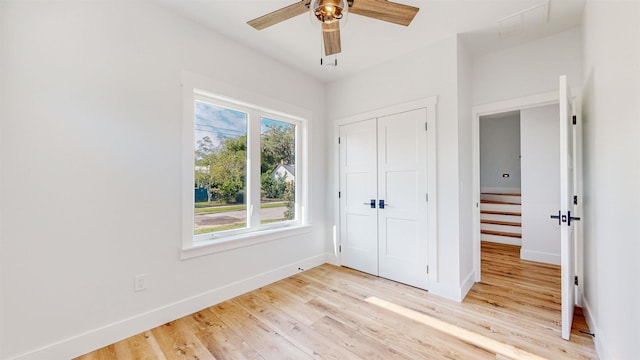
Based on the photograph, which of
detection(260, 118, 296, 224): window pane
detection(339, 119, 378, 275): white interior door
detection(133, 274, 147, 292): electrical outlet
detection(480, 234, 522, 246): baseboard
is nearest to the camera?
detection(133, 274, 147, 292): electrical outlet

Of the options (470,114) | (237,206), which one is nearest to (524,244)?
(470,114)

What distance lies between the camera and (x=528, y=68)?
277 centimetres

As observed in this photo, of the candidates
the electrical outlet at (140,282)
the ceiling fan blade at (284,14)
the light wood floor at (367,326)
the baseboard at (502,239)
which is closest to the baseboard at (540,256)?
the baseboard at (502,239)

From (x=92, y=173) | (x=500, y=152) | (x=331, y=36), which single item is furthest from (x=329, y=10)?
(x=500, y=152)

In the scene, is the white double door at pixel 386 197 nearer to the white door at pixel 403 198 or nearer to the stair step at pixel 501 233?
the white door at pixel 403 198

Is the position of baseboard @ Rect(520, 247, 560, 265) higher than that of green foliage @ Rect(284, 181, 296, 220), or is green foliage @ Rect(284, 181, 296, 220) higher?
green foliage @ Rect(284, 181, 296, 220)

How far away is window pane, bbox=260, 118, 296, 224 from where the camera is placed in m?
3.18

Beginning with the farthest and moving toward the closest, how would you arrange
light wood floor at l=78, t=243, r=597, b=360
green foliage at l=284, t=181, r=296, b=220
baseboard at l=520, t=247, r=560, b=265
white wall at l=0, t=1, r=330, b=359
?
baseboard at l=520, t=247, r=560, b=265 → green foliage at l=284, t=181, r=296, b=220 → light wood floor at l=78, t=243, r=597, b=360 → white wall at l=0, t=1, r=330, b=359

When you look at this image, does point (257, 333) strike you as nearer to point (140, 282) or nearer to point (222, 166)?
point (140, 282)

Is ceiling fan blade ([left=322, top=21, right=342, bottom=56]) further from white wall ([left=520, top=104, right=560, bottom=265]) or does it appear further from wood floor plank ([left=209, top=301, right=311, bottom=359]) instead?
white wall ([left=520, top=104, right=560, bottom=265])

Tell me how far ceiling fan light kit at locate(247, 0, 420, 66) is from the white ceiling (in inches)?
13.1

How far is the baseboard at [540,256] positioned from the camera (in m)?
3.69

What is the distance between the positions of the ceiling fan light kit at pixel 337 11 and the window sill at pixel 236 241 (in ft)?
6.46

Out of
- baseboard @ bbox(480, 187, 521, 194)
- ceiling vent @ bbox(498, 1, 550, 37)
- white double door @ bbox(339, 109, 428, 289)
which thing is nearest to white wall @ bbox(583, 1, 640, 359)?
ceiling vent @ bbox(498, 1, 550, 37)
